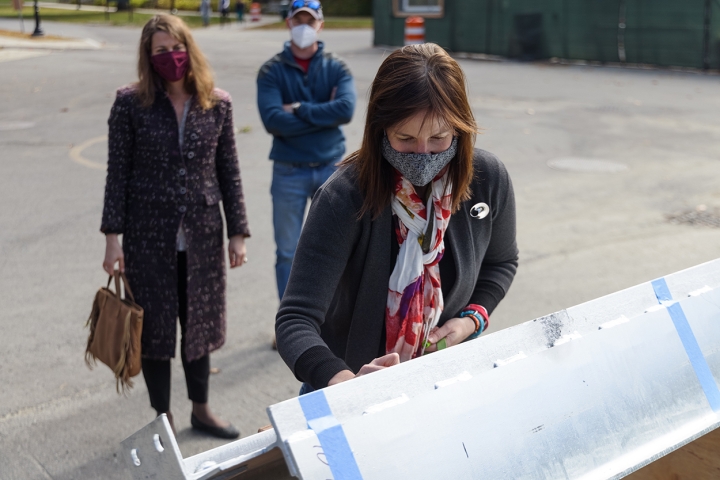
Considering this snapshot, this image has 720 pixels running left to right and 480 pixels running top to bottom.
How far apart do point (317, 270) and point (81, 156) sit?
902cm

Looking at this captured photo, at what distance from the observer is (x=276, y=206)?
5.01 m

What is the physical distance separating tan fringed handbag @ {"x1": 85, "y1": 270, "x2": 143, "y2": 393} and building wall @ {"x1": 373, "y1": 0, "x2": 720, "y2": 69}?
1828 centimetres

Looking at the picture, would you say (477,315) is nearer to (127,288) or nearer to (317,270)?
(317,270)

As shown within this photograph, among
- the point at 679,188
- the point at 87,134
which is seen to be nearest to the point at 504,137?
the point at 679,188

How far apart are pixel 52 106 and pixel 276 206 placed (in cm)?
1070

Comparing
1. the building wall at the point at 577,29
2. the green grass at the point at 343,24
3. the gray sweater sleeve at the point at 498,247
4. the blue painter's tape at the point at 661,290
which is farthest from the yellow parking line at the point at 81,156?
the green grass at the point at 343,24

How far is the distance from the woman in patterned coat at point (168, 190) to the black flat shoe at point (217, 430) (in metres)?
0.30

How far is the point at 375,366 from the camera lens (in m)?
1.86

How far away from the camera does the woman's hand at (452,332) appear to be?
2408 mm

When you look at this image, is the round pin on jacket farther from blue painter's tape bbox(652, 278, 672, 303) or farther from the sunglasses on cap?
the sunglasses on cap

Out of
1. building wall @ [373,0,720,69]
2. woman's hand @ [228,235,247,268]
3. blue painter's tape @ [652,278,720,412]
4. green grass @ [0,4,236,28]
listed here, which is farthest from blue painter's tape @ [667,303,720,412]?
green grass @ [0,4,236,28]

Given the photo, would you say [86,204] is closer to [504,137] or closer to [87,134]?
[87,134]

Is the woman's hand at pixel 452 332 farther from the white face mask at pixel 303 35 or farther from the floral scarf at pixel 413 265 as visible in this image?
the white face mask at pixel 303 35

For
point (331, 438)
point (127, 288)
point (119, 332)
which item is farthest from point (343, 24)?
point (331, 438)
